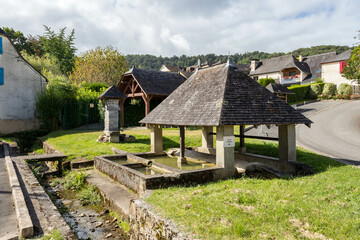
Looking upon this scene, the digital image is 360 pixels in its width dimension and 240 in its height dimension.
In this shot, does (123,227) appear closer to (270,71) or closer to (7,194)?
(7,194)

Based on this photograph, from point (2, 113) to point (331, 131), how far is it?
77.2ft

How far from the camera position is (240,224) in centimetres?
400

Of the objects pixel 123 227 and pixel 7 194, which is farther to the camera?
pixel 7 194

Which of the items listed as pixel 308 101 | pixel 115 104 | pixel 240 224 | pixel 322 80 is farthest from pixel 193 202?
pixel 322 80

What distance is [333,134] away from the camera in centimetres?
1603

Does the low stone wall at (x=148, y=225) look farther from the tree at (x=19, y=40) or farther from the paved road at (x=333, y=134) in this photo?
the tree at (x=19, y=40)

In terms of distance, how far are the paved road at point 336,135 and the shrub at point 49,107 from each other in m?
17.4

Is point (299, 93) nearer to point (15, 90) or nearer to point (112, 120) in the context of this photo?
point (112, 120)

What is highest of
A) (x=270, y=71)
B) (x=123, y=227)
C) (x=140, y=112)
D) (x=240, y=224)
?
(x=270, y=71)

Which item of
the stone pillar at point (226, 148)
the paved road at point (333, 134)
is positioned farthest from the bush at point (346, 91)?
the stone pillar at point (226, 148)

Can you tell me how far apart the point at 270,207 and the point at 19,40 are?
149ft

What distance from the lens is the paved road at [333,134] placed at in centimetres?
1165

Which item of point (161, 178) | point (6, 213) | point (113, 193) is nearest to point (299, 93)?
point (161, 178)

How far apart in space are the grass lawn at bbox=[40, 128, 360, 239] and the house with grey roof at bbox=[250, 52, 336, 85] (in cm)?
4061
